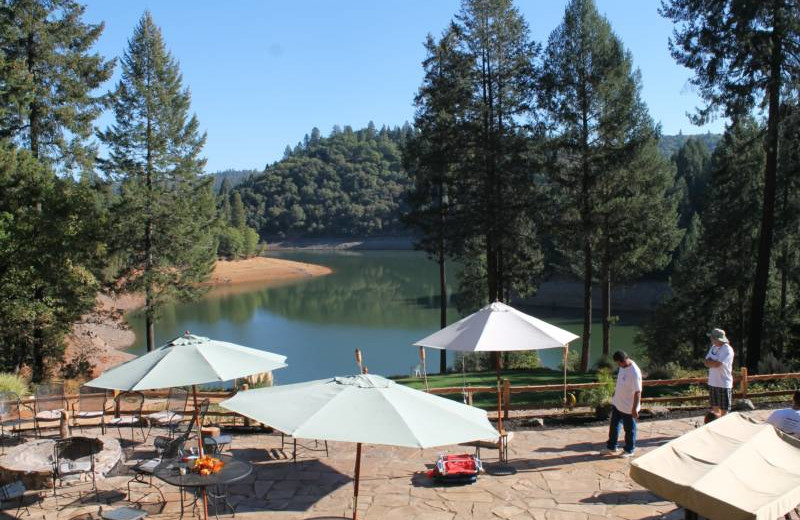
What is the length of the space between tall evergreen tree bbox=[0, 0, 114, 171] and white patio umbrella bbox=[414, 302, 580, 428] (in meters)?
14.5

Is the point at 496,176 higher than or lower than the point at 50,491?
higher

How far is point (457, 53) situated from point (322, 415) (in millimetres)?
17056

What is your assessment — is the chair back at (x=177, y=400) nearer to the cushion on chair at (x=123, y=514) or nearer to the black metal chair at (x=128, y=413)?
the black metal chair at (x=128, y=413)

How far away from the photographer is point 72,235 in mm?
16828

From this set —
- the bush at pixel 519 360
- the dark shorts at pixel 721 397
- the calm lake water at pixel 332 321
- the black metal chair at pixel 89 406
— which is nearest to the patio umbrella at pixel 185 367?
the black metal chair at pixel 89 406

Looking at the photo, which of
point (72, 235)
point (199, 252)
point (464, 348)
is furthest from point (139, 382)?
point (199, 252)

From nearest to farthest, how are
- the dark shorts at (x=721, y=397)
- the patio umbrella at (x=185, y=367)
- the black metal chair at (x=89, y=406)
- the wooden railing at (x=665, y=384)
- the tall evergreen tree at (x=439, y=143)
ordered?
the patio umbrella at (x=185, y=367) → the dark shorts at (x=721, y=397) → the black metal chair at (x=89, y=406) → the wooden railing at (x=665, y=384) → the tall evergreen tree at (x=439, y=143)

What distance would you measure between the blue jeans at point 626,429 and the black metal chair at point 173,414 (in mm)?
6060

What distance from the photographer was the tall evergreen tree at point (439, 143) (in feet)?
66.7

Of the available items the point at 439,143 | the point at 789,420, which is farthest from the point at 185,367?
the point at 439,143

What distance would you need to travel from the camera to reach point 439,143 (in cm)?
2116

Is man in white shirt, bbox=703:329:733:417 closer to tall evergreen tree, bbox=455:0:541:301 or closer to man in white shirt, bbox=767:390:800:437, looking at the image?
man in white shirt, bbox=767:390:800:437

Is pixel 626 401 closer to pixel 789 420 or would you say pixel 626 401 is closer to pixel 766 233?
pixel 789 420

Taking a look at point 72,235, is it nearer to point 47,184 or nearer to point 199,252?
point 47,184
